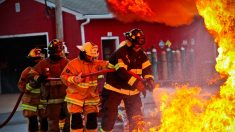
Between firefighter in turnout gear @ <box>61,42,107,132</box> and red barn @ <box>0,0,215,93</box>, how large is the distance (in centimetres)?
973

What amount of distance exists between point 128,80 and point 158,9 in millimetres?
1377

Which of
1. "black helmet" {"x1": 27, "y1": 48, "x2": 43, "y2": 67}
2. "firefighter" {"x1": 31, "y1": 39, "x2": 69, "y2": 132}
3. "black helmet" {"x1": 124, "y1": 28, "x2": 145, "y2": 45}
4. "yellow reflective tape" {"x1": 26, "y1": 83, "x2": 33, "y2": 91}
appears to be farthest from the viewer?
"black helmet" {"x1": 27, "y1": 48, "x2": 43, "y2": 67}

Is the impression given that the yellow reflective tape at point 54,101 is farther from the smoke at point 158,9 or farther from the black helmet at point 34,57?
the smoke at point 158,9

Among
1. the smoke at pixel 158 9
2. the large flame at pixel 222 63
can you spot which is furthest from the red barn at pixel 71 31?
the large flame at pixel 222 63

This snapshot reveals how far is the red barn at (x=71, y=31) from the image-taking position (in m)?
17.5

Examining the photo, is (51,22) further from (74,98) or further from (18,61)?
(74,98)

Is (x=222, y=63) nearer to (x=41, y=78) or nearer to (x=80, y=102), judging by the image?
(x=80, y=102)

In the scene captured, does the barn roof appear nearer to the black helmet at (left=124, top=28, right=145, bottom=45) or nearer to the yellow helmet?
the yellow helmet

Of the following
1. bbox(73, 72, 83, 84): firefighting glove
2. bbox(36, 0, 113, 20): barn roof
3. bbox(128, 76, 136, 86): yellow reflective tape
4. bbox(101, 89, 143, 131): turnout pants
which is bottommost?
bbox(101, 89, 143, 131): turnout pants

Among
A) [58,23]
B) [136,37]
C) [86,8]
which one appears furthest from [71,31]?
[136,37]

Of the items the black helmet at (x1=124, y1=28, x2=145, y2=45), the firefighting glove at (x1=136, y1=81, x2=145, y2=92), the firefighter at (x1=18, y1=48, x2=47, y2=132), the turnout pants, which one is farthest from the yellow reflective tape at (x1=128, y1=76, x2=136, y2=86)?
the firefighter at (x1=18, y1=48, x2=47, y2=132)

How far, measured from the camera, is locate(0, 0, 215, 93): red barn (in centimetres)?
1755

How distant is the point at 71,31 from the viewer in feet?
57.9

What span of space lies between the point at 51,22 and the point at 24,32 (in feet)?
4.13
